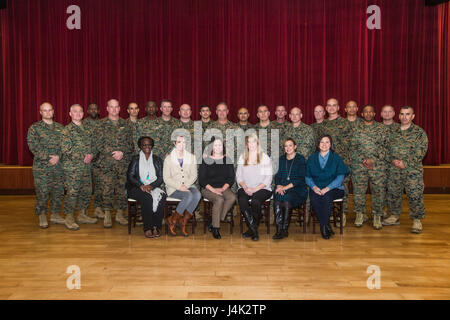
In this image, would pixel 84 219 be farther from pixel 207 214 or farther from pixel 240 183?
pixel 240 183

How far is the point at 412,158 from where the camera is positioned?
450 centimetres

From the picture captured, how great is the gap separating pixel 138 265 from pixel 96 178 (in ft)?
6.41

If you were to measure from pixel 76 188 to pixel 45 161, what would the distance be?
0.48m

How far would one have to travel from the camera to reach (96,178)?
500 cm

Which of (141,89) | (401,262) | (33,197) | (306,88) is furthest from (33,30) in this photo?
(401,262)

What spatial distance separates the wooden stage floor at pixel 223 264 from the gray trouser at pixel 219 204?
0.22 m

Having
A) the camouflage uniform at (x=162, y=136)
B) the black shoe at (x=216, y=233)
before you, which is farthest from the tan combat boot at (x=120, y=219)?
the black shoe at (x=216, y=233)

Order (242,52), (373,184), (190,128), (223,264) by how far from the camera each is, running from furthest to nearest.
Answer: (242,52) < (190,128) < (373,184) < (223,264)

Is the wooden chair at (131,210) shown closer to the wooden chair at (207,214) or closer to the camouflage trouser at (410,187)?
the wooden chair at (207,214)

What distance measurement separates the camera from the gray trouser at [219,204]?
4.27 m

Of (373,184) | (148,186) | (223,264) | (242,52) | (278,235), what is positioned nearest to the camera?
(223,264)

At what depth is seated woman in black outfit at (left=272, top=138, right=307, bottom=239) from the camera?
425 centimetres

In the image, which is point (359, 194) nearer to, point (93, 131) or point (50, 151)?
point (93, 131)

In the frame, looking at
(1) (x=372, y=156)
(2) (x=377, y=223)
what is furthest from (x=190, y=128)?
(2) (x=377, y=223)
